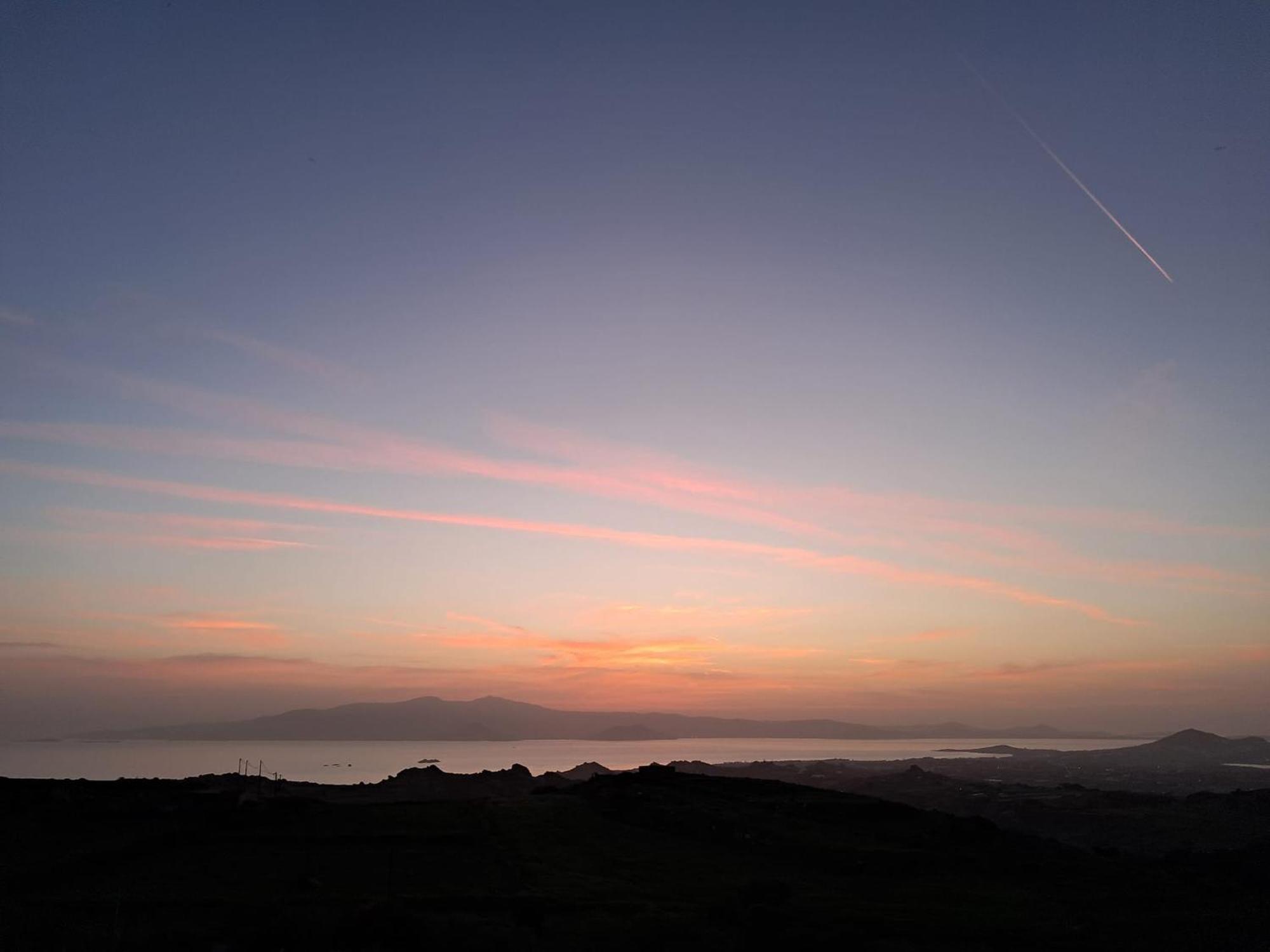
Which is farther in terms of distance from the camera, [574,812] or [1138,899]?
[574,812]

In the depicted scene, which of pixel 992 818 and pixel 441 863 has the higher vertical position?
pixel 441 863

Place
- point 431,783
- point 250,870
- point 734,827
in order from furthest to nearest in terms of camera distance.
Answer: point 431,783 → point 734,827 → point 250,870

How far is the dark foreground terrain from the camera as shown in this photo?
71.0ft

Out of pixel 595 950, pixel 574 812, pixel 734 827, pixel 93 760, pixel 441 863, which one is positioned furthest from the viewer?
pixel 93 760

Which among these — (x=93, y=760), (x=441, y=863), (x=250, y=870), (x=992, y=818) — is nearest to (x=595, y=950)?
(x=441, y=863)

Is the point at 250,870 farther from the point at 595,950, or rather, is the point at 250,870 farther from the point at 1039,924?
the point at 1039,924

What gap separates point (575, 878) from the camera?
28812 mm

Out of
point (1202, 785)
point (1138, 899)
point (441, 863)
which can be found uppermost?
point (441, 863)

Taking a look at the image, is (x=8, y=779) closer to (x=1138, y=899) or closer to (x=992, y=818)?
(x=1138, y=899)

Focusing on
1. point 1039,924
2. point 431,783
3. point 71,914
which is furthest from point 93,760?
point 1039,924

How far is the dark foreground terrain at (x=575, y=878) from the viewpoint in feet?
71.0

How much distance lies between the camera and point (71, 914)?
21891mm

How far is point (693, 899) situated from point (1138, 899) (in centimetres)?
1547

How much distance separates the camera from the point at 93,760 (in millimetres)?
191250
